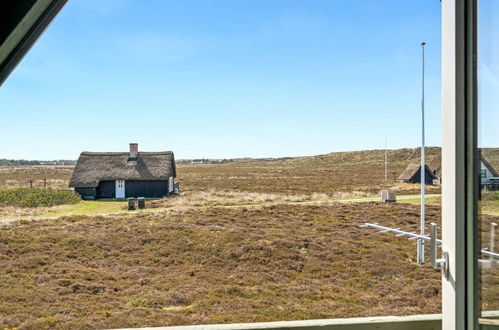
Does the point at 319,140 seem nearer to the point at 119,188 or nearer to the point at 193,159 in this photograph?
the point at 193,159

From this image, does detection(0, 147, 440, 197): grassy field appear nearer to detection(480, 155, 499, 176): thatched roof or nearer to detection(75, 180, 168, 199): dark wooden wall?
detection(75, 180, 168, 199): dark wooden wall

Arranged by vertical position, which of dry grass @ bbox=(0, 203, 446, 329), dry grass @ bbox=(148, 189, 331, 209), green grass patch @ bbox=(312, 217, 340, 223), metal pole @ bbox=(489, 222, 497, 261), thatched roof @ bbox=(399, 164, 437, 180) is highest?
thatched roof @ bbox=(399, 164, 437, 180)

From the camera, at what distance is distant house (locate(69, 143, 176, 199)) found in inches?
120

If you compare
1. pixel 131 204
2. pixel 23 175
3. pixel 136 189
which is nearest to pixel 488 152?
pixel 23 175

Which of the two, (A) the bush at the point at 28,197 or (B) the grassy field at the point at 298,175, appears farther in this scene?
(B) the grassy field at the point at 298,175

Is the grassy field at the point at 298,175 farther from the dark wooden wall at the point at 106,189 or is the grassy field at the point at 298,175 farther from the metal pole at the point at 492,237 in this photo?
the metal pole at the point at 492,237

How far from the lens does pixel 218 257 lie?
95.1 inches

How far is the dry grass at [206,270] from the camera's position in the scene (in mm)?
1515

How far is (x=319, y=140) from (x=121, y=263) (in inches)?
73.3

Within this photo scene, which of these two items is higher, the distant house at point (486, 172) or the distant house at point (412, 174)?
the distant house at point (486, 172)

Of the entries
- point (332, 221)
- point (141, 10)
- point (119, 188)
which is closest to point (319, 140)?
point (332, 221)

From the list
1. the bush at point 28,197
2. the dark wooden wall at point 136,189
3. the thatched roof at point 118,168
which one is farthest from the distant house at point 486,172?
the dark wooden wall at point 136,189

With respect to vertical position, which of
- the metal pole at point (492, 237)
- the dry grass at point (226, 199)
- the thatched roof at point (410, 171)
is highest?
the thatched roof at point (410, 171)

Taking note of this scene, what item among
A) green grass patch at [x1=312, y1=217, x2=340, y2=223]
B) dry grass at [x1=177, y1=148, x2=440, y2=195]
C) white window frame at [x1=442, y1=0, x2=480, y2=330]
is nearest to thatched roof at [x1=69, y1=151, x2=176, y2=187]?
dry grass at [x1=177, y1=148, x2=440, y2=195]
